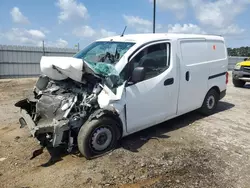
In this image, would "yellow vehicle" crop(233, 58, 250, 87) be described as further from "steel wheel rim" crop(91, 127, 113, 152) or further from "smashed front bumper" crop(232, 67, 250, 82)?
"steel wheel rim" crop(91, 127, 113, 152)

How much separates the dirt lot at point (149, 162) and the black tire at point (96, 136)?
13 cm

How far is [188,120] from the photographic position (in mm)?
6254

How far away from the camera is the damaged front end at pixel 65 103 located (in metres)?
3.92

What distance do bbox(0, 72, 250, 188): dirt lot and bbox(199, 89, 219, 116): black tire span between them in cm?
73

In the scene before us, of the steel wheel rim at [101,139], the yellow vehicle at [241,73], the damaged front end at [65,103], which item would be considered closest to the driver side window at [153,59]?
the damaged front end at [65,103]

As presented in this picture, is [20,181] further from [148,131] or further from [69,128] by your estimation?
[148,131]

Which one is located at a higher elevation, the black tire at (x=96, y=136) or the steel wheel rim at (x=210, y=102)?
the steel wheel rim at (x=210, y=102)

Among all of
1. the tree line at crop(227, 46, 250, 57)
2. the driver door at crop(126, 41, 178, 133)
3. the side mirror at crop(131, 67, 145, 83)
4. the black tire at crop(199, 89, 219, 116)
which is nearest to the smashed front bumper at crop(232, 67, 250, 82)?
the black tire at crop(199, 89, 219, 116)

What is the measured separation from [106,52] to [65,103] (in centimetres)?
129

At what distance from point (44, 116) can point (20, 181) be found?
1.13 meters

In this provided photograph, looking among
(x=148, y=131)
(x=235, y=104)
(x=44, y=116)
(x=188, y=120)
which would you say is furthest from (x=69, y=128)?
(x=235, y=104)

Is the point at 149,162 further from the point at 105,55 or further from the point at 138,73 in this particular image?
the point at 105,55

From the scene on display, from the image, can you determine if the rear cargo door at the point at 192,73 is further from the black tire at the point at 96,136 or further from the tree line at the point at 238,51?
the tree line at the point at 238,51

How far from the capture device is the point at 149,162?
4.05 meters
